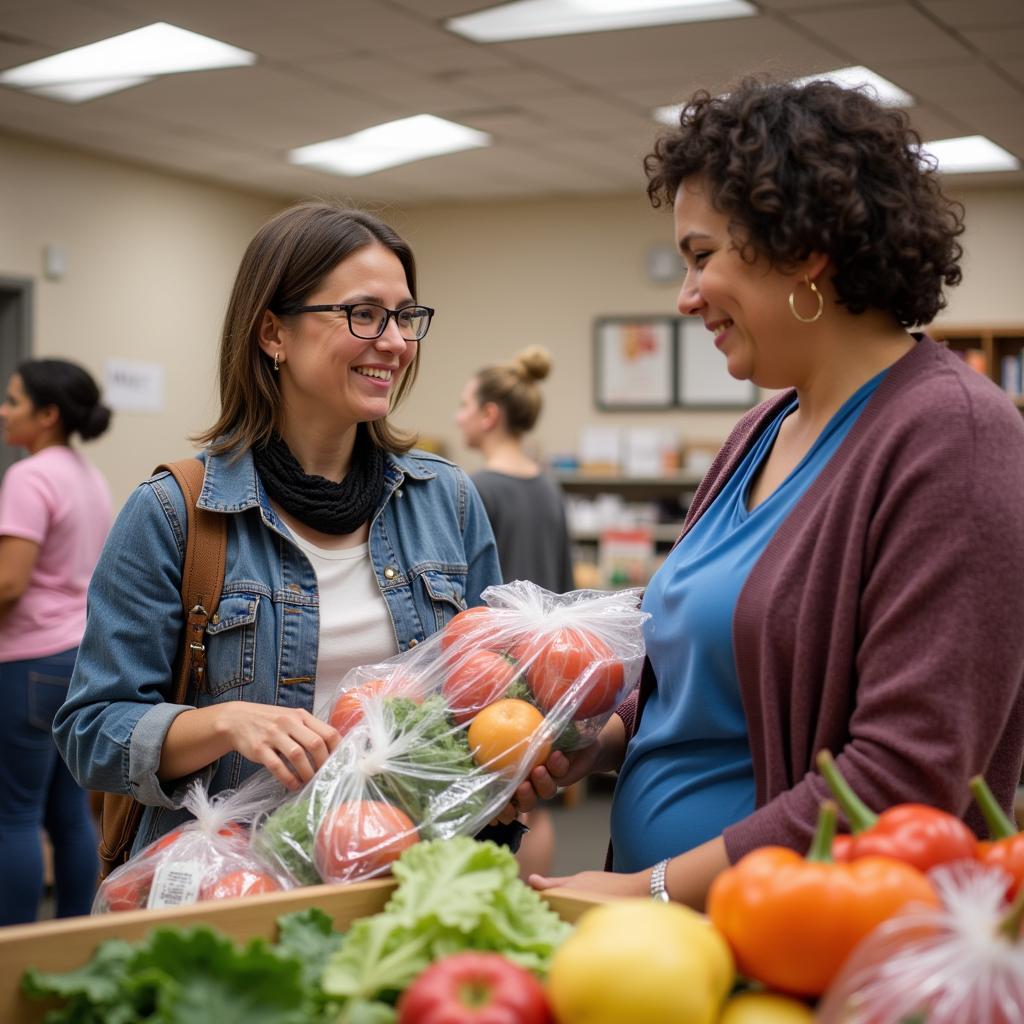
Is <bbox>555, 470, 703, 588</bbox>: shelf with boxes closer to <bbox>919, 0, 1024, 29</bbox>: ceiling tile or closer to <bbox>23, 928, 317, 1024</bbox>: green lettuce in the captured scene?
<bbox>919, 0, 1024, 29</bbox>: ceiling tile

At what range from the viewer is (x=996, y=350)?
201 inches

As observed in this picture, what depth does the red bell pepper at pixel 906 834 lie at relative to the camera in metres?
0.96

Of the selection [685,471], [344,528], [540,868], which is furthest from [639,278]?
[344,528]

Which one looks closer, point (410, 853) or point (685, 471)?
point (410, 853)

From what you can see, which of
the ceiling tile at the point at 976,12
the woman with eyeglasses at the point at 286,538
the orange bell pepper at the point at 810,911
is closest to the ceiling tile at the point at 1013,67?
the ceiling tile at the point at 976,12

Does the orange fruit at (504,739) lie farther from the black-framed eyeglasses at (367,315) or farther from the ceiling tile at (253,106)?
the ceiling tile at (253,106)

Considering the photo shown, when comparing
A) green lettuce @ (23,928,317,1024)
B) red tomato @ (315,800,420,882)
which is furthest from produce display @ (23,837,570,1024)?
red tomato @ (315,800,420,882)

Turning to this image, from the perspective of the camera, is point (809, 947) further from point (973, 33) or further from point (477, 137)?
point (477, 137)

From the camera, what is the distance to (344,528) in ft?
5.81

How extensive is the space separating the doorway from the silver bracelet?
18.8 ft

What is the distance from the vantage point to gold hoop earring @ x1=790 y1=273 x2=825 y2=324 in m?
1.31

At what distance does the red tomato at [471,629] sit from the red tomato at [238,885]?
13.9 inches

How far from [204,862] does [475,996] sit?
59cm

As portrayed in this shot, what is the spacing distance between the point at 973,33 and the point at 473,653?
4.00 m
